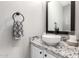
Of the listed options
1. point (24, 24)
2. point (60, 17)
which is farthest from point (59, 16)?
point (24, 24)

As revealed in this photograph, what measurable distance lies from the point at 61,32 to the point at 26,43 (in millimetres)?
805

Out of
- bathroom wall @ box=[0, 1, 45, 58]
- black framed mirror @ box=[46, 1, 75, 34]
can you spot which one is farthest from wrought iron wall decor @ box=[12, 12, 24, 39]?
black framed mirror @ box=[46, 1, 75, 34]

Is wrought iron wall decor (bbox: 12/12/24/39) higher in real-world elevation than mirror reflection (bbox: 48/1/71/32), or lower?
lower

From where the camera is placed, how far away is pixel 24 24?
2.40 metres

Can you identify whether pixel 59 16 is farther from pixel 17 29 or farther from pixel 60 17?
pixel 17 29

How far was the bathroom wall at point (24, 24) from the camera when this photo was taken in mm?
2283

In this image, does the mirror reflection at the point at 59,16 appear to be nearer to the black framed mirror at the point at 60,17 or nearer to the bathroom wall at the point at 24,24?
the black framed mirror at the point at 60,17

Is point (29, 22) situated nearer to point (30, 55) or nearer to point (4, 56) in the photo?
point (30, 55)

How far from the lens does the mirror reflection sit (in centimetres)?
190

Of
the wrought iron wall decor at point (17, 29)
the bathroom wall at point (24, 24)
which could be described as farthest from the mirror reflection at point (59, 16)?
the wrought iron wall decor at point (17, 29)

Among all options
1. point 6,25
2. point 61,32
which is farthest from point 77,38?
point 6,25

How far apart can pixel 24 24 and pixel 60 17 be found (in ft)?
2.52

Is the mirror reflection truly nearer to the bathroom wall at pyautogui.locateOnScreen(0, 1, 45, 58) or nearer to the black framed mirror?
the black framed mirror

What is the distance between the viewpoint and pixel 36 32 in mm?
2480
